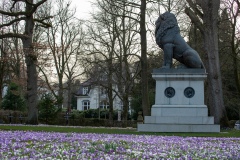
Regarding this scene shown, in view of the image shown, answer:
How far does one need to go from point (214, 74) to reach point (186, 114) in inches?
302

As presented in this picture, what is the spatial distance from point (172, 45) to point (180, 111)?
3179 millimetres

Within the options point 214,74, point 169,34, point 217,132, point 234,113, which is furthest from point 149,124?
point 234,113

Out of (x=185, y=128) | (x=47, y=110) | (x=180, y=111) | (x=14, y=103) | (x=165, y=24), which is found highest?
(x=165, y=24)

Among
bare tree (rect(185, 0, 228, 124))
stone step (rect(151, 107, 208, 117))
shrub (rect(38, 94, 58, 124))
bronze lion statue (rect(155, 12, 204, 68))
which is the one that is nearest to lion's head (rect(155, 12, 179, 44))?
bronze lion statue (rect(155, 12, 204, 68))

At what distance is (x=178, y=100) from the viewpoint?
20.8m

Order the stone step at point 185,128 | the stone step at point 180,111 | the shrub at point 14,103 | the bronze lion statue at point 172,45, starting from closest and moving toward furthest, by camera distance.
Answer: the stone step at point 185,128, the stone step at point 180,111, the bronze lion statue at point 172,45, the shrub at point 14,103

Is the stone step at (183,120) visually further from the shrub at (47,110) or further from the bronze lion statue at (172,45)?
the shrub at (47,110)

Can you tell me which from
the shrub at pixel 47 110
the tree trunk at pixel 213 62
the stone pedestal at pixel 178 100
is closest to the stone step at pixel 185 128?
the stone pedestal at pixel 178 100

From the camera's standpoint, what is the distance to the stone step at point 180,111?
802 inches

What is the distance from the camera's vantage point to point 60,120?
44906 mm

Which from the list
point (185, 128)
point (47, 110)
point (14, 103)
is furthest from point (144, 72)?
point (14, 103)

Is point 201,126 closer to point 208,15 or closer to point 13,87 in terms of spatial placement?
point 208,15

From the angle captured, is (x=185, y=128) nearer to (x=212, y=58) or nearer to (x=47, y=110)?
(x=212, y=58)

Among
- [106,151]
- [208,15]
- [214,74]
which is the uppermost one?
[208,15]
